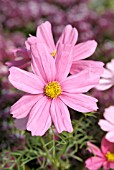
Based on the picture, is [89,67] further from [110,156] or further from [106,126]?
[110,156]

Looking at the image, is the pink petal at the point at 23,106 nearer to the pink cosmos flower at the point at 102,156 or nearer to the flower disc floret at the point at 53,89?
the flower disc floret at the point at 53,89

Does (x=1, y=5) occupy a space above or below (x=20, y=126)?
above

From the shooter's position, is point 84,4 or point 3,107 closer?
point 3,107

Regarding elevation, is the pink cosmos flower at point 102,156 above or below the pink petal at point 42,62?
below

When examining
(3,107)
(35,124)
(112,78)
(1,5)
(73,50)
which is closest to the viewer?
(35,124)

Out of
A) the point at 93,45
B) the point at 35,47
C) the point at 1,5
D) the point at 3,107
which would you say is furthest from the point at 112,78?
the point at 1,5

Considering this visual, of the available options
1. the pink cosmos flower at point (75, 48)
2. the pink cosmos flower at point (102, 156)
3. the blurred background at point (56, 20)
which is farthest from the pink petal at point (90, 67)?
the blurred background at point (56, 20)

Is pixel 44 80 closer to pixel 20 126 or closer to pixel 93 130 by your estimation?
pixel 20 126

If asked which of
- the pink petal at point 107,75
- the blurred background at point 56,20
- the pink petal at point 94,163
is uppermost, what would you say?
the blurred background at point 56,20
